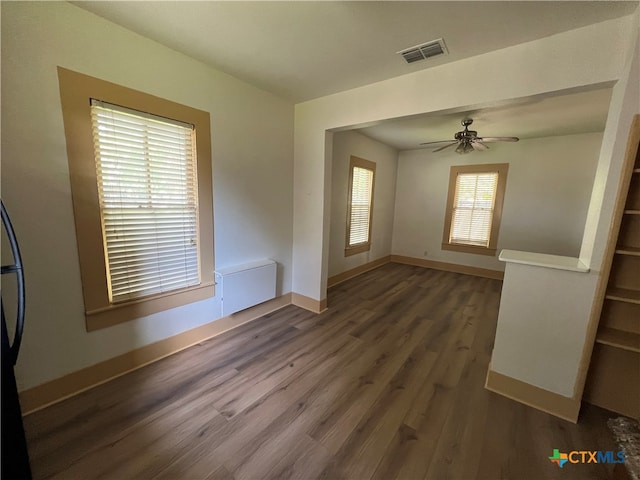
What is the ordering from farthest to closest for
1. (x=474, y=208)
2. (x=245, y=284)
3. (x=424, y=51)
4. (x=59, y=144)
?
(x=474, y=208), (x=245, y=284), (x=424, y=51), (x=59, y=144)

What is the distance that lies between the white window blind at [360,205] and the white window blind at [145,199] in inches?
112

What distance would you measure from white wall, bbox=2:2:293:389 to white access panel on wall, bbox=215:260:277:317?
0.22 metres

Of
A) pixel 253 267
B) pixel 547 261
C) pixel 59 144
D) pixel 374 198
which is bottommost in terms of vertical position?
pixel 253 267

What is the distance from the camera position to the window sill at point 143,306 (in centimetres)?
185

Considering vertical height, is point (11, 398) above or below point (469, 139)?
below

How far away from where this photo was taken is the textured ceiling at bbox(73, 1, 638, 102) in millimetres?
1474

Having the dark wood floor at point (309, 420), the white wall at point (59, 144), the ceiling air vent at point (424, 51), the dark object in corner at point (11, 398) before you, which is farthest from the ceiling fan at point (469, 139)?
the dark object in corner at point (11, 398)

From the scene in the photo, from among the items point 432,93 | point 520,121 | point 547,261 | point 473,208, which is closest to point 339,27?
point 432,93

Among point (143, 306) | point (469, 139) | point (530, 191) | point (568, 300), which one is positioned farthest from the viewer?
point (530, 191)

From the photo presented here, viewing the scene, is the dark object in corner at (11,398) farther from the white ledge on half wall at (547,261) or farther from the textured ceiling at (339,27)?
the white ledge on half wall at (547,261)

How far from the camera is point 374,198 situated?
5.06 m

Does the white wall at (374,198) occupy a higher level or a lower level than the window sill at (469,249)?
higher

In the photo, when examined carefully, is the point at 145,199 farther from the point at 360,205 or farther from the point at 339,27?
the point at 360,205

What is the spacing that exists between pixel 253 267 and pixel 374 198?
3.14 meters
